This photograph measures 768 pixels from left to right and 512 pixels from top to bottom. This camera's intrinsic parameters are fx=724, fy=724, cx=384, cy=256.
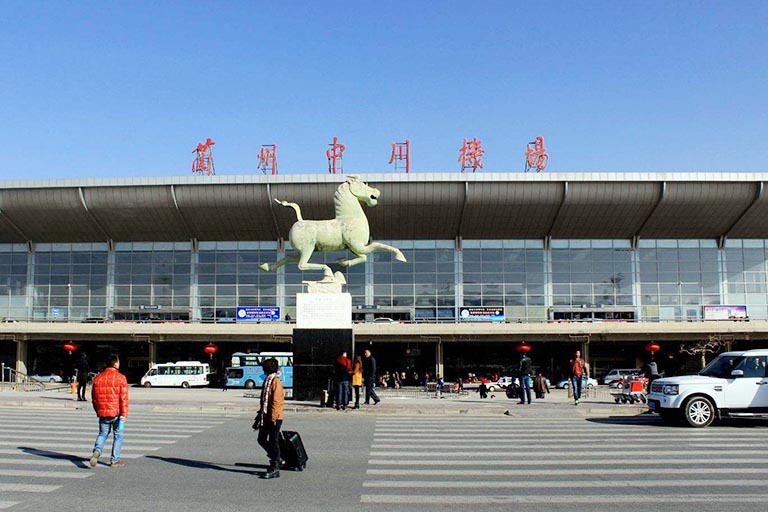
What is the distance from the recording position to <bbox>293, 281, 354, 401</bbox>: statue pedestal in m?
23.8

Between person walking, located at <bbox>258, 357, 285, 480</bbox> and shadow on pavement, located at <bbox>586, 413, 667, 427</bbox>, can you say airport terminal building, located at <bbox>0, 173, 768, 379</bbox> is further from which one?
person walking, located at <bbox>258, 357, 285, 480</bbox>

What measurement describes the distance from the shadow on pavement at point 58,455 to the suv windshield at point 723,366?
46.1 ft

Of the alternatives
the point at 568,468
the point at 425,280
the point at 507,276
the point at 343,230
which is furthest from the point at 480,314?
the point at 568,468

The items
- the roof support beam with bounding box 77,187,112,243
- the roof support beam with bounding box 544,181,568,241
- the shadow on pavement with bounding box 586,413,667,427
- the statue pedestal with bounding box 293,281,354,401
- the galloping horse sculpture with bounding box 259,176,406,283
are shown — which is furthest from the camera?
the roof support beam with bounding box 77,187,112,243

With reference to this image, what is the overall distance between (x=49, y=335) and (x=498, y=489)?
4827cm

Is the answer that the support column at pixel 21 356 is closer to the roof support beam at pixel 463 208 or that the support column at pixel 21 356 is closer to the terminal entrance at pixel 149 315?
the terminal entrance at pixel 149 315

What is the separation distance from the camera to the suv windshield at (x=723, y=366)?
17234 mm

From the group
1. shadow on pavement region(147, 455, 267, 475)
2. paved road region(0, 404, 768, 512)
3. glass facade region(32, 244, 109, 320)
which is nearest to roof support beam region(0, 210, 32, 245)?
glass facade region(32, 244, 109, 320)

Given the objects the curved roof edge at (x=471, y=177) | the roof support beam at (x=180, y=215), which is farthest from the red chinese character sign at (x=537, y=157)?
the roof support beam at (x=180, y=215)

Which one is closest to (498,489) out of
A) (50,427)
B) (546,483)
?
(546,483)

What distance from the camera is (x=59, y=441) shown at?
14.0 meters

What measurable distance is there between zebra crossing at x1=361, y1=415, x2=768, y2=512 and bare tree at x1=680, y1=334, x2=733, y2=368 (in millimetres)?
32314

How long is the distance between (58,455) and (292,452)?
4.35 meters

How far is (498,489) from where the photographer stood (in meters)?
9.59
